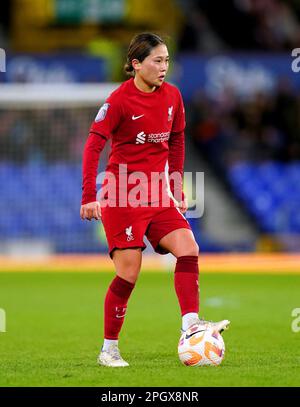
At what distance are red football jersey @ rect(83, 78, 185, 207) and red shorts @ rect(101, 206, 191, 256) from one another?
138 millimetres

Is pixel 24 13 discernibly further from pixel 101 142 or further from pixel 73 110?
pixel 101 142

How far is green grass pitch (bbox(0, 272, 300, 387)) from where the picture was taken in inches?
259

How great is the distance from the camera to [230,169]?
21328 millimetres

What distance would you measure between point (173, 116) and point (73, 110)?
41.0 ft

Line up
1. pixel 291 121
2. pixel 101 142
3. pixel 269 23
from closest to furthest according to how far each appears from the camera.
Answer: pixel 101 142
pixel 291 121
pixel 269 23

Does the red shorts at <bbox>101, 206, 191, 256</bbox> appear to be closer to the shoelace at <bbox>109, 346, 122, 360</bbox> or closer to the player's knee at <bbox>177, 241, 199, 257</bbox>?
the player's knee at <bbox>177, 241, 199, 257</bbox>

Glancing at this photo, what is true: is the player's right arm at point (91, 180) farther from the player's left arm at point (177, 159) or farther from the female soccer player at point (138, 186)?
the player's left arm at point (177, 159)

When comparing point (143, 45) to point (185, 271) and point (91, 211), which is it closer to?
point (91, 211)

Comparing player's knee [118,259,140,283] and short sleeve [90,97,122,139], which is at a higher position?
short sleeve [90,97,122,139]

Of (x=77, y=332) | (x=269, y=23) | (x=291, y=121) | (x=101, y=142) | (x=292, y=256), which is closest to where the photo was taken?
(x=101, y=142)

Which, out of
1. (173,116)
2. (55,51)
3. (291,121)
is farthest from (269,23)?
(173,116)

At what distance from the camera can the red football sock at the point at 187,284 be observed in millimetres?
7094
